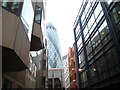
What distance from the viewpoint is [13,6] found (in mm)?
7496

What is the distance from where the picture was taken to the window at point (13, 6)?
7.05 meters

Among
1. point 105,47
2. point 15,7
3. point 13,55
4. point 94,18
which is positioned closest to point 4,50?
point 13,55

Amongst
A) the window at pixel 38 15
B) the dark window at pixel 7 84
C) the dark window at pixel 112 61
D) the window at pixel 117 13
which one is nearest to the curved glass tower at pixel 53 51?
the window at pixel 38 15

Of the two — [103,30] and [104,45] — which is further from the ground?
[103,30]

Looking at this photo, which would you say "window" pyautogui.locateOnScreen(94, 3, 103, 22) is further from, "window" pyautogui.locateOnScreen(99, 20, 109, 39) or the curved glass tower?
the curved glass tower

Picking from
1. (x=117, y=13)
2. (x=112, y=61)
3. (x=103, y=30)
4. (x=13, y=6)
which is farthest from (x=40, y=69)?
(x=13, y=6)

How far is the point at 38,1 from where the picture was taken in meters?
16.7

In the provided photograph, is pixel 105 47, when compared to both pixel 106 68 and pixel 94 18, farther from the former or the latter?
pixel 94 18

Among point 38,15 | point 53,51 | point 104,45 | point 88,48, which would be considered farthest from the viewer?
point 53,51

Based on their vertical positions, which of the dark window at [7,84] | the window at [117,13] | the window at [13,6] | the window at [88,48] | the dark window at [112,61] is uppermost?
the window at [117,13]

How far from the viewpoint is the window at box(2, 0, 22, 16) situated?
23.1ft

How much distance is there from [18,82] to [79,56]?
20.9 meters

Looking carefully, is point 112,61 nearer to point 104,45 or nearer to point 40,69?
point 104,45

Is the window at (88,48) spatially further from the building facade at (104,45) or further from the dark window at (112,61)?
the dark window at (112,61)
